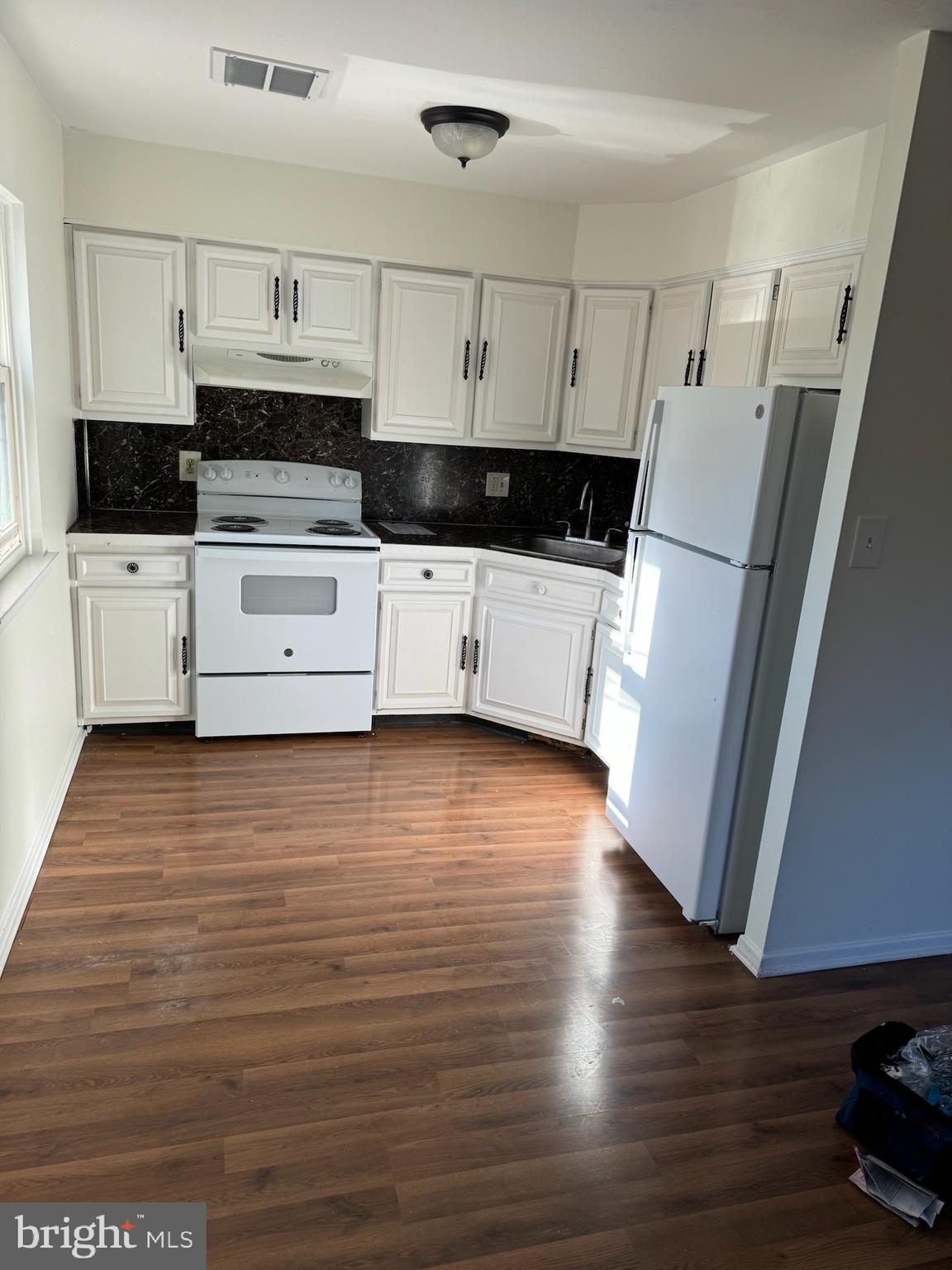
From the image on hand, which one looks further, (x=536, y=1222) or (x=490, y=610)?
(x=490, y=610)

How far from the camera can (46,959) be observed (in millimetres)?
2309

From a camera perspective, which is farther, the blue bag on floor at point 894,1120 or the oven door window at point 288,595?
the oven door window at point 288,595

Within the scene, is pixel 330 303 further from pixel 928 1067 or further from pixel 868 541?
pixel 928 1067

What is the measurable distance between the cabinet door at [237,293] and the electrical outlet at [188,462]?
1.80 ft

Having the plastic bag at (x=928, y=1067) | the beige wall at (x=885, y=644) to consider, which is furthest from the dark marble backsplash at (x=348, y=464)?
the plastic bag at (x=928, y=1067)

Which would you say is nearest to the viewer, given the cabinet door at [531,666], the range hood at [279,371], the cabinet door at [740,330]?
the cabinet door at [740,330]

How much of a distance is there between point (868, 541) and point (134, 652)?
110 inches

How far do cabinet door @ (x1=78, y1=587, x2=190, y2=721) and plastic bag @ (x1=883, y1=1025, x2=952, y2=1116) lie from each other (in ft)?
9.46

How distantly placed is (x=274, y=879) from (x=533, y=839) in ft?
3.09

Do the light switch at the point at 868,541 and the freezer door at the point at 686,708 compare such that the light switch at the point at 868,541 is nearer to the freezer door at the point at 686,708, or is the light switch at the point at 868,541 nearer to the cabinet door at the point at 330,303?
the freezer door at the point at 686,708

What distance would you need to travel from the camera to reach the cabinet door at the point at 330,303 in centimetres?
376

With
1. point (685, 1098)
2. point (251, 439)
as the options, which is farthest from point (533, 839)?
point (251, 439)

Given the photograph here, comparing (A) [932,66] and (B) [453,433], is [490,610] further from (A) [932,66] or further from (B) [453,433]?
(A) [932,66]

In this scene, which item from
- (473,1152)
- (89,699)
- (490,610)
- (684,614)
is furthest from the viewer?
(490,610)
